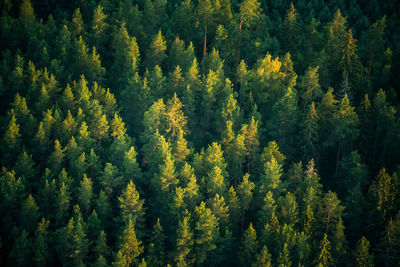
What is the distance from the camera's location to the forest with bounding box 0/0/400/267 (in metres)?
48.1

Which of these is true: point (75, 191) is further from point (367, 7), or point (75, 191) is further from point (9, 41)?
point (367, 7)

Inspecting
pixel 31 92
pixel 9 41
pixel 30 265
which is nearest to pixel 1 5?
pixel 9 41

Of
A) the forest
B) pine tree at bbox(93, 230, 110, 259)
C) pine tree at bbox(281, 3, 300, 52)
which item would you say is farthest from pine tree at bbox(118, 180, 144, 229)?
pine tree at bbox(281, 3, 300, 52)

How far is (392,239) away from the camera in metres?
47.6

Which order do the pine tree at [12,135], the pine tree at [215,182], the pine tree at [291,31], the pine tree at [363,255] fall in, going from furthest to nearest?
the pine tree at [291,31], the pine tree at [12,135], the pine tree at [215,182], the pine tree at [363,255]

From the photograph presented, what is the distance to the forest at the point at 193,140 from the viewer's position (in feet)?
158

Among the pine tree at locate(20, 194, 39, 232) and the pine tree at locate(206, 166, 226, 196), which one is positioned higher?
the pine tree at locate(206, 166, 226, 196)

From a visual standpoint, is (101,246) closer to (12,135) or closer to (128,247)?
(128,247)

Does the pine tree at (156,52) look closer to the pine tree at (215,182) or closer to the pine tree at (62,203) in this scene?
the pine tree at (215,182)

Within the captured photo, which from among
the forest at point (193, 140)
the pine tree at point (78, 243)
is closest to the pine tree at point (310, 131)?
the forest at point (193, 140)

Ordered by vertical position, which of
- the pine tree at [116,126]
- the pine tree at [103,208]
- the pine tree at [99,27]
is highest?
the pine tree at [99,27]

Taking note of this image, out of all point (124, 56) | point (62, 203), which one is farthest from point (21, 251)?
point (124, 56)

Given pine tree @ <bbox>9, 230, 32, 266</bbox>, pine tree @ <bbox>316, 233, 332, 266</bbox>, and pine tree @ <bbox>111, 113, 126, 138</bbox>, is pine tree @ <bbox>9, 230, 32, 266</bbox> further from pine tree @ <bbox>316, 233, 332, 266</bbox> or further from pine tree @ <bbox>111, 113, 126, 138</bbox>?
pine tree @ <bbox>316, 233, 332, 266</bbox>

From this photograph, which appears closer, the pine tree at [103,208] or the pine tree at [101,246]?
the pine tree at [101,246]
